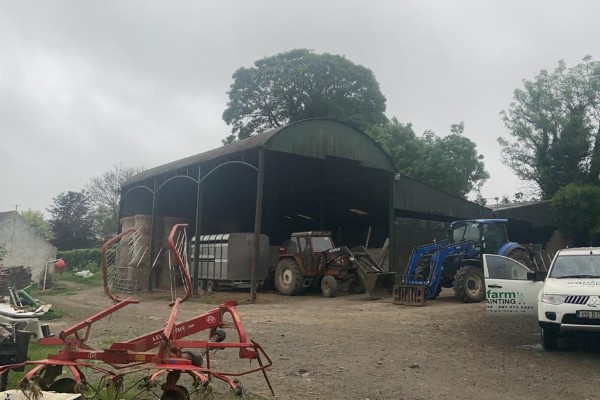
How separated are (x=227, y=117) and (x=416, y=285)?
33428 mm

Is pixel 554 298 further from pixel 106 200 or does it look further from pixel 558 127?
pixel 106 200

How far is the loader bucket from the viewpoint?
656 inches

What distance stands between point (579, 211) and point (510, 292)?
20594 millimetres

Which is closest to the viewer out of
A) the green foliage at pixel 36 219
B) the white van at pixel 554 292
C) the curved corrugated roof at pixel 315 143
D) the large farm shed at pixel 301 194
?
the white van at pixel 554 292

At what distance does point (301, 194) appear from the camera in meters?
28.0

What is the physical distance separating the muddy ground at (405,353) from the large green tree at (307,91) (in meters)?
28.6

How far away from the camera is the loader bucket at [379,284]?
1667 centimetres

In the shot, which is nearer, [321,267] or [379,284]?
[379,284]

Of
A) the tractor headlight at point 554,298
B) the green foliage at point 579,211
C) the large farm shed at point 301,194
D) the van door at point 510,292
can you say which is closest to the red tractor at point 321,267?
the large farm shed at point 301,194

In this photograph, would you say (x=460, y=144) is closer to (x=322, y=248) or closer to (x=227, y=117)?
(x=322, y=248)

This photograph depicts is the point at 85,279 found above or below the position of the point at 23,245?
below

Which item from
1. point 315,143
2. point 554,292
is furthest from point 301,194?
point 554,292

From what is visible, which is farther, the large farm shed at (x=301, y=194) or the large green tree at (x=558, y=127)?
the large green tree at (x=558, y=127)

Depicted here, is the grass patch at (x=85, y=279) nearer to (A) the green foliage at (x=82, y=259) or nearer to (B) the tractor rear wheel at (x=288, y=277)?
(A) the green foliage at (x=82, y=259)
